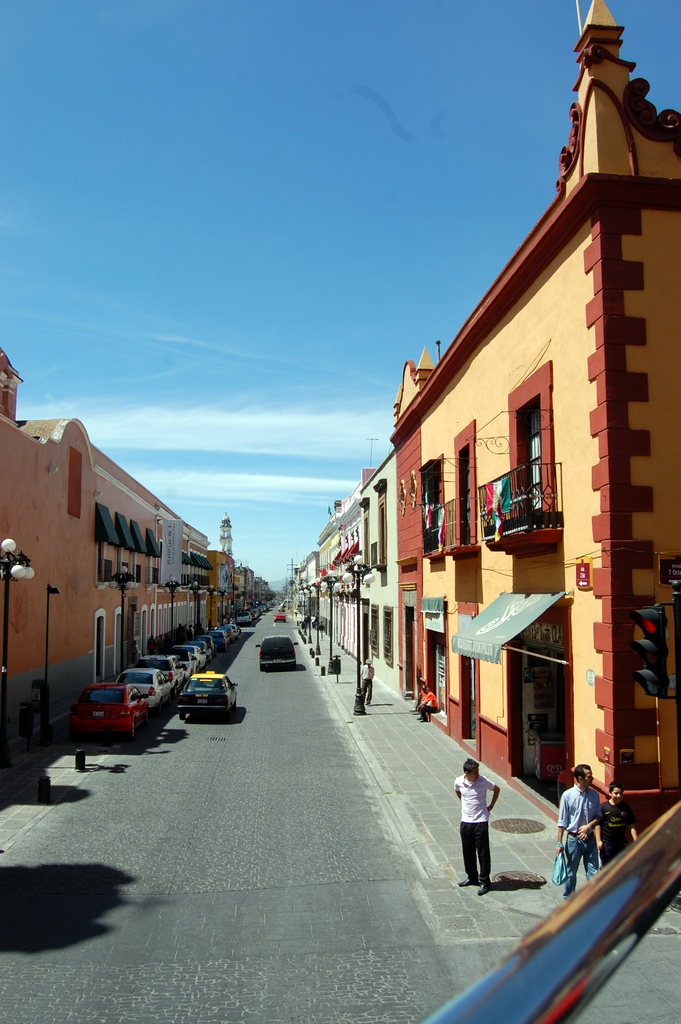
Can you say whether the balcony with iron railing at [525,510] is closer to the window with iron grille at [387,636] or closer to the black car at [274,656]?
the window with iron grille at [387,636]

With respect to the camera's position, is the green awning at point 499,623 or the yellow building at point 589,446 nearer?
the yellow building at point 589,446

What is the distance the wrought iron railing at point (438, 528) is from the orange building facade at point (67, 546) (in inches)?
470

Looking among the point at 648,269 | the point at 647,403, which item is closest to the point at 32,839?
the point at 647,403

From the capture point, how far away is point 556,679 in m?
14.0

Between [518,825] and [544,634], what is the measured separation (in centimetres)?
313

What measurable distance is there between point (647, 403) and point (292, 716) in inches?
667

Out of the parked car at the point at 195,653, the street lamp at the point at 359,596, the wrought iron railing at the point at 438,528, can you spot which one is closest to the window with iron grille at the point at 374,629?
the street lamp at the point at 359,596

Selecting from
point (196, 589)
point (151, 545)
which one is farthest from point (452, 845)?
point (196, 589)

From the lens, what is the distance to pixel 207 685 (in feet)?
76.6

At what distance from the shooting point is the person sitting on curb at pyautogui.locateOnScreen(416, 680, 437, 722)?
21734 mm

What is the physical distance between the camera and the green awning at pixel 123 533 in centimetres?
3653

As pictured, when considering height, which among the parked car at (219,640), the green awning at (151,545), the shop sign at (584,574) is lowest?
the parked car at (219,640)

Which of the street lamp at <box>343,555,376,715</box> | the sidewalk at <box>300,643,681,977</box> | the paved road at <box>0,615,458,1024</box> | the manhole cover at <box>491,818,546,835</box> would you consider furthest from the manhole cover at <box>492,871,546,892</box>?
the street lamp at <box>343,555,376,715</box>

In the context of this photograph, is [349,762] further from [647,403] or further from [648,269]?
[648,269]
